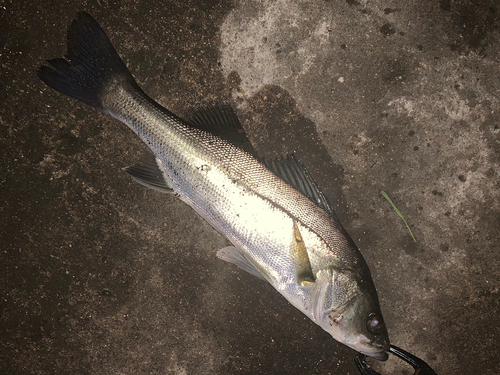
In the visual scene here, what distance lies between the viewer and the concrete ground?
270 centimetres

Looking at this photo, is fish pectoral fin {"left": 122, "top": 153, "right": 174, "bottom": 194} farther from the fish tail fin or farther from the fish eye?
the fish eye

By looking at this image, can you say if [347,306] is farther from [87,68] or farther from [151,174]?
[87,68]

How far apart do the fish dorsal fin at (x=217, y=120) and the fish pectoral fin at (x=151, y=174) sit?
1.50 ft

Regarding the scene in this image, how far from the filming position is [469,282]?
2.87 metres

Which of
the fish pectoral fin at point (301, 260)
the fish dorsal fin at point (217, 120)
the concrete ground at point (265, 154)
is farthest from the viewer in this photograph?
the concrete ground at point (265, 154)

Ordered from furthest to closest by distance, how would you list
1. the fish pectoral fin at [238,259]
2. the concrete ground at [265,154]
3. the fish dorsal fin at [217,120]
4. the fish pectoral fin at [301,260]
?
the concrete ground at [265,154], the fish pectoral fin at [238,259], the fish dorsal fin at [217,120], the fish pectoral fin at [301,260]

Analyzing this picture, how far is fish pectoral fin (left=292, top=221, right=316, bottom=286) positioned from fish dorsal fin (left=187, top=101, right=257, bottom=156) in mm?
790

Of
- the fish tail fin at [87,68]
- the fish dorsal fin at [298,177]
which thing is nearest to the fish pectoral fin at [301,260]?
the fish dorsal fin at [298,177]

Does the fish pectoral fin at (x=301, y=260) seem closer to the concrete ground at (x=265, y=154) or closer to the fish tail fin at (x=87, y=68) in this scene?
the concrete ground at (x=265, y=154)

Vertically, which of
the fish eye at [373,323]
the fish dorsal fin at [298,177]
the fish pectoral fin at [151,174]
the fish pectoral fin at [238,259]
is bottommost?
the fish pectoral fin at [238,259]

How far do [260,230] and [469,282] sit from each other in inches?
93.1

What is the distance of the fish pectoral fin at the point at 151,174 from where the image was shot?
91.1 inches

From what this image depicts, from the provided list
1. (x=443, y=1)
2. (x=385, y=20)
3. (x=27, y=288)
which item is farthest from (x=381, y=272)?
(x=27, y=288)

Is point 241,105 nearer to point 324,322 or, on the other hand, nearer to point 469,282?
point 324,322
